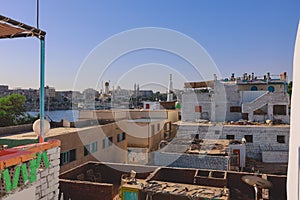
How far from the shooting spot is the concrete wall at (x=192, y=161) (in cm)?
1360

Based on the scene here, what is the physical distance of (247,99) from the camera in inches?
1001

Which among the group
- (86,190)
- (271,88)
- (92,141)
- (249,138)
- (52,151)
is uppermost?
(271,88)

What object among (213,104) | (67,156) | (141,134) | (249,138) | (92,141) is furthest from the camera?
(213,104)

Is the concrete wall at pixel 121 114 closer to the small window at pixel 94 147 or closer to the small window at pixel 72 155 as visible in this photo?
the small window at pixel 94 147

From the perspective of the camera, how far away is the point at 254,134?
20047 millimetres

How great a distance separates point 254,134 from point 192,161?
843cm

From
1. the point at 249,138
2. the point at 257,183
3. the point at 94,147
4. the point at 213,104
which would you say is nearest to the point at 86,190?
the point at 94,147

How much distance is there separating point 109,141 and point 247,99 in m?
15.0

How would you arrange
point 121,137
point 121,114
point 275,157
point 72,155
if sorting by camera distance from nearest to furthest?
1. point 72,155
2. point 275,157
3. point 121,137
4. point 121,114

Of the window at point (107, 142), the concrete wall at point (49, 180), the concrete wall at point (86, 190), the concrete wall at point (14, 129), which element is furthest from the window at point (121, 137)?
the concrete wall at point (49, 180)

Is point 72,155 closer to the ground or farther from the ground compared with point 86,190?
Result: farther from the ground

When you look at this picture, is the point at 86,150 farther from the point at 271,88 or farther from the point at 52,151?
the point at 271,88

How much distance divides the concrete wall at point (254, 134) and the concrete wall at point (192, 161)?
6628 millimetres

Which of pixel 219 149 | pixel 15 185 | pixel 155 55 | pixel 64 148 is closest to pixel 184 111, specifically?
pixel 155 55
